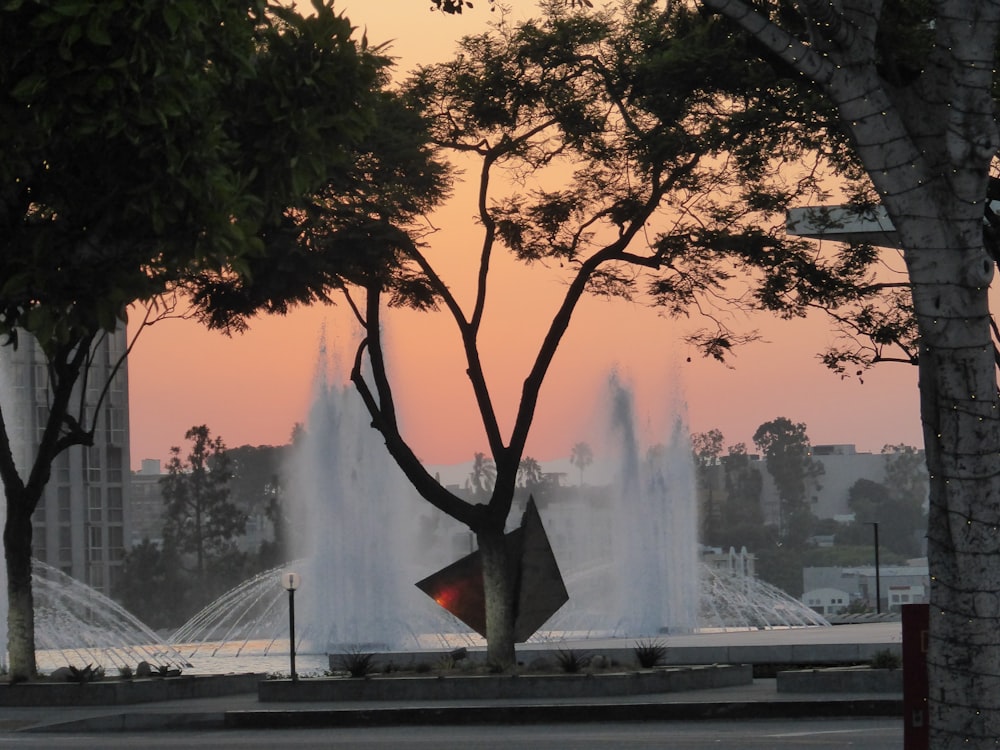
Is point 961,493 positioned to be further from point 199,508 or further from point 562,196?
point 199,508

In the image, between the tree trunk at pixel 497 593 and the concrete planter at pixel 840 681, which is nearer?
the concrete planter at pixel 840 681

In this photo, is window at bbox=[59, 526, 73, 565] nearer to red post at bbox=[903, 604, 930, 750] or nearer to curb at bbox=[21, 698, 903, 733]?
curb at bbox=[21, 698, 903, 733]

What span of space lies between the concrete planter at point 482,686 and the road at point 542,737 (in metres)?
2.19

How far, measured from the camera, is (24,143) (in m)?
10.3

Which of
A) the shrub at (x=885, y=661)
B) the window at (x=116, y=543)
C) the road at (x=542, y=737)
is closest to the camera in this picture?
the road at (x=542, y=737)

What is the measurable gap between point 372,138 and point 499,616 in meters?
7.16

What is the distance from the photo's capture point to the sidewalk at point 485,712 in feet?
70.1

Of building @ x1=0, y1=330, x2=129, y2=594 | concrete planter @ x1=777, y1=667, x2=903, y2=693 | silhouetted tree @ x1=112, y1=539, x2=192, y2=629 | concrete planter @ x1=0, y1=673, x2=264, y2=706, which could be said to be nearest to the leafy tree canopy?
concrete planter @ x1=777, y1=667, x2=903, y2=693

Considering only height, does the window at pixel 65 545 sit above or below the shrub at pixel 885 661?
above

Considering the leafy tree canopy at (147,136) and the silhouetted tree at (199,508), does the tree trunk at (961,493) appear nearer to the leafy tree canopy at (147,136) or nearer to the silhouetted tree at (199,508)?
the leafy tree canopy at (147,136)

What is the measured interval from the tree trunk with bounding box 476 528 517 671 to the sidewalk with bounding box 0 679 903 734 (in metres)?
2.54

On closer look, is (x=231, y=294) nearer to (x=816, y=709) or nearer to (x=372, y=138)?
(x=372, y=138)

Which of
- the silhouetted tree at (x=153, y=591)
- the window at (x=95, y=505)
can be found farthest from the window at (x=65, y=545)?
the silhouetted tree at (x=153, y=591)

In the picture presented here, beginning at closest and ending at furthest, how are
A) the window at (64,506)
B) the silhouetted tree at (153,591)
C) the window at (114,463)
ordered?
1. the silhouetted tree at (153,591)
2. the window at (64,506)
3. the window at (114,463)
